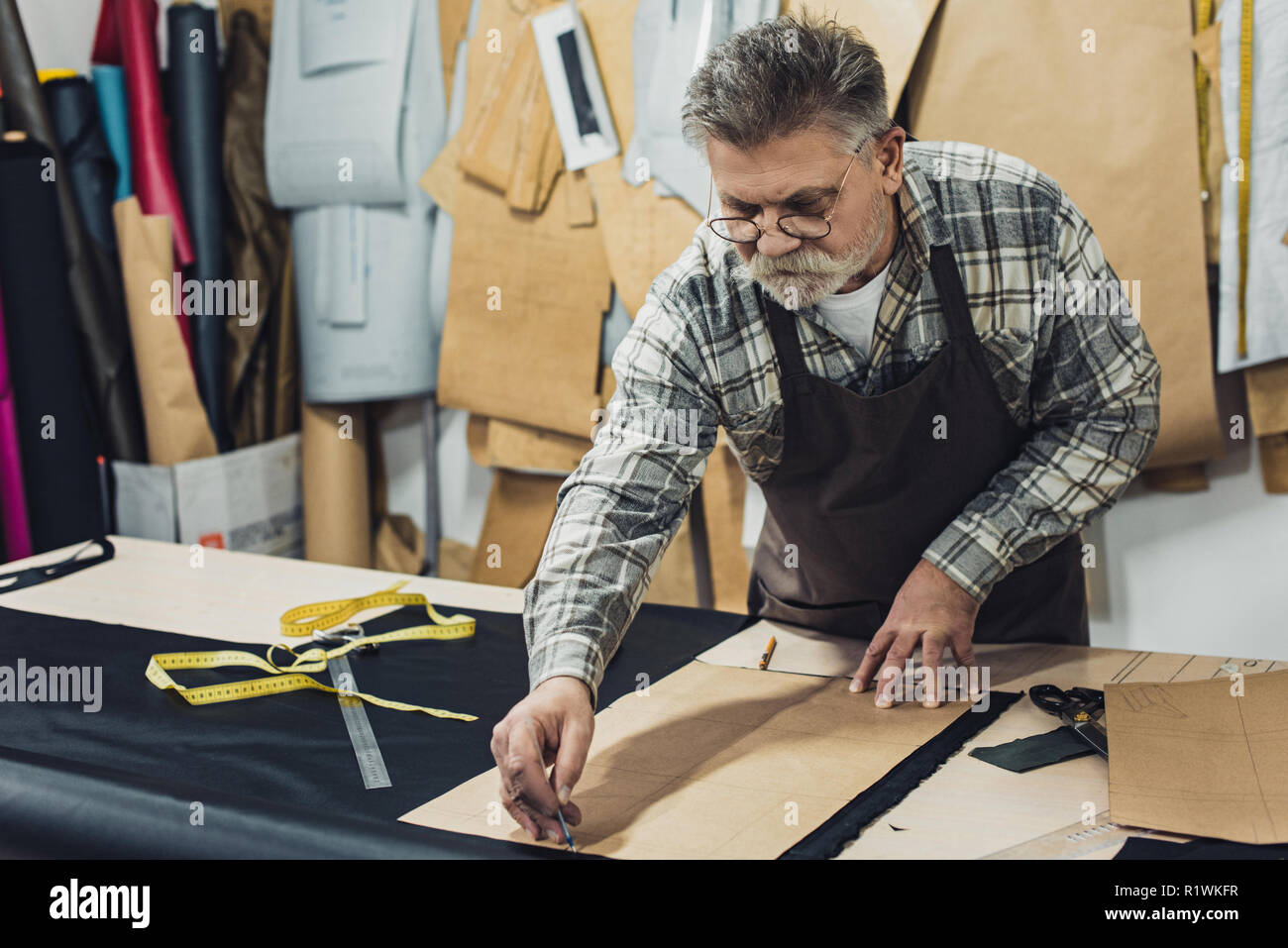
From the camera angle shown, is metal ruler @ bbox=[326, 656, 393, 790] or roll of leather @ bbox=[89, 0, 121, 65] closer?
metal ruler @ bbox=[326, 656, 393, 790]

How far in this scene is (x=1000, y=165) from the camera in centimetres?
145

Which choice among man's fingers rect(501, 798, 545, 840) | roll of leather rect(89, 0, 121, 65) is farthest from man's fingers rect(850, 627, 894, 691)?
roll of leather rect(89, 0, 121, 65)

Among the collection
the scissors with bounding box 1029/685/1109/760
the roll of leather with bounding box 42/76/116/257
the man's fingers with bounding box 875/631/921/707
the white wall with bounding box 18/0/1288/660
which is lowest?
the white wall with bounding box 18/0/1288/660

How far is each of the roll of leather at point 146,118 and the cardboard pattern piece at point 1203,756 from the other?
247 centimetres

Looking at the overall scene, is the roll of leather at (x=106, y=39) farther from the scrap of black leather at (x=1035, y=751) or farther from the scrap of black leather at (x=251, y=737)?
the scrap of black leather at (x=1035, y=751)

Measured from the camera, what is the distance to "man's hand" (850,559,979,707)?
1.28 m

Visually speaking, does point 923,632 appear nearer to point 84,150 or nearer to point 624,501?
point 624,501

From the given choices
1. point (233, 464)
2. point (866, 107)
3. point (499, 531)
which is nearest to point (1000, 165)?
point (866, 107)

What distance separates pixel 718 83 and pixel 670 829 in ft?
2.56

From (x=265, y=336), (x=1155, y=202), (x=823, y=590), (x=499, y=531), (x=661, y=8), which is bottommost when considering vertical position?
(x=499, y=531)

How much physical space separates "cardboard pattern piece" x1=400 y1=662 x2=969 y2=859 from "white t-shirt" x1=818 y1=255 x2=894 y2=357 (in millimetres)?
426

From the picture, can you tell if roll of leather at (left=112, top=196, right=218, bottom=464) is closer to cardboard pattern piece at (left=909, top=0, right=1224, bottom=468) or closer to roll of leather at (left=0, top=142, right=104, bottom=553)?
roll of leather at (left=0, top=142, right=104, bottom=553)

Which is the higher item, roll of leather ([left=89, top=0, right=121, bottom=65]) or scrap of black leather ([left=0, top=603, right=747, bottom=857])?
roll of leather ([left=89, top=0, right=121, bottom=65])
